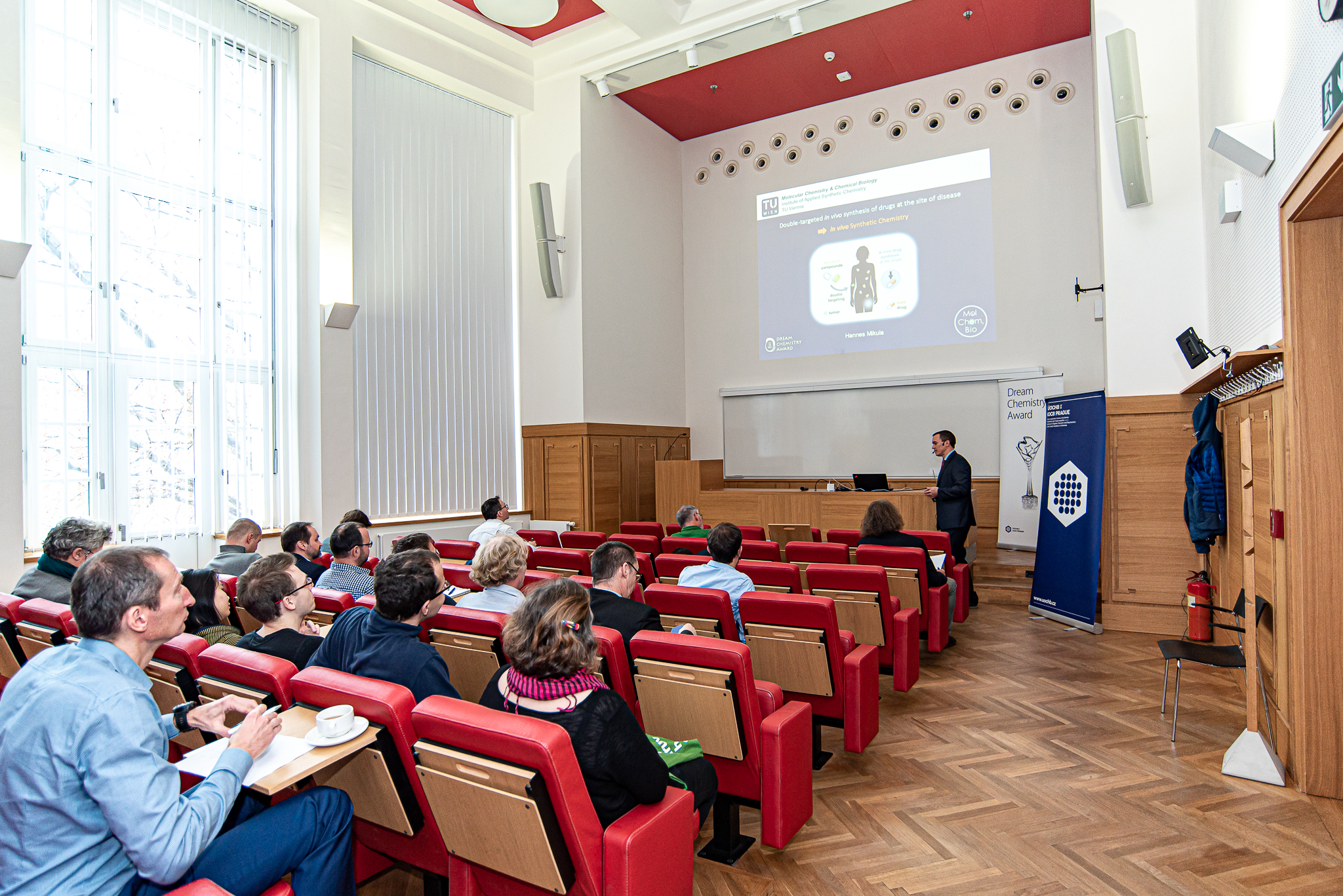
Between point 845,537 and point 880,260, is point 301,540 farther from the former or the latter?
point 880,260

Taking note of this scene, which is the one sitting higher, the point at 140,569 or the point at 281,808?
the point at 140,569

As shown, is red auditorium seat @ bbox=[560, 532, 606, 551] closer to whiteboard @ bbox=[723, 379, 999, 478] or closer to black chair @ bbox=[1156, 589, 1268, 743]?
black chair @ bbox=[1156, 589, 1268, 743]

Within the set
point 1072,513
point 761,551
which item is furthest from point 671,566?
point 1072,513

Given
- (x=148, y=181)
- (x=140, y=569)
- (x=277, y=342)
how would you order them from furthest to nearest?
1. (x=277, y=342)
2. (x=148, y=181)
3. (x=140, y=569)

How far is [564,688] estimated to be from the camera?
183cm

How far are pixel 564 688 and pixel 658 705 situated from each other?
81 centimetres

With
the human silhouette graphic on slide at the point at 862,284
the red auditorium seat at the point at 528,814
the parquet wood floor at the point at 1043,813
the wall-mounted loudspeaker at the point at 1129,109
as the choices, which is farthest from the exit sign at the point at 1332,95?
the human silhouette graphic on slide at the point at 862,284

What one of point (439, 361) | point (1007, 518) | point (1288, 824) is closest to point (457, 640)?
point (1288, 824)

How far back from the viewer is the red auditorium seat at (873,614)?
12.2ft

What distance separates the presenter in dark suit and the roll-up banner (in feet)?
5.43

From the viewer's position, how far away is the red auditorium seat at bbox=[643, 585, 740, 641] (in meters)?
3.09

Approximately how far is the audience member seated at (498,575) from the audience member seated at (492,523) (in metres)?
2.75

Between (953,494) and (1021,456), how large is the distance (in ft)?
6.60

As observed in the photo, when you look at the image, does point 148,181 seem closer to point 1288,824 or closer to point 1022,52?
point 1288,824
